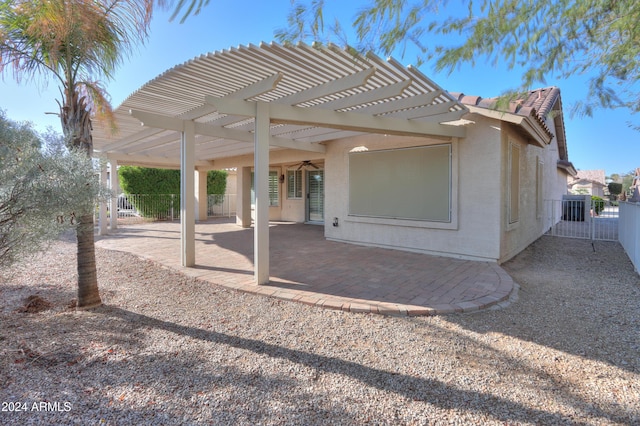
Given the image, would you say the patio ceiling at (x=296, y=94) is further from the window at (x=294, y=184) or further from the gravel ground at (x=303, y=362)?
the window at (x=294, y=184)

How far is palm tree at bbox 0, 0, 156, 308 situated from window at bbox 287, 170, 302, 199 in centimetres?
1081

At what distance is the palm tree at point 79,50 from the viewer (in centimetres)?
381

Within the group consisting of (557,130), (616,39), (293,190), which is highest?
(557,130)

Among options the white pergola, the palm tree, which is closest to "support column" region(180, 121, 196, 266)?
the white pergola

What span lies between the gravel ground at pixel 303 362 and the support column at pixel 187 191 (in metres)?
1.55

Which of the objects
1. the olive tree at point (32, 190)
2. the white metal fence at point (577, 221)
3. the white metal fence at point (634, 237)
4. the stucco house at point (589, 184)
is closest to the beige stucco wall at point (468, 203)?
the white metal fence at point (634, 237)

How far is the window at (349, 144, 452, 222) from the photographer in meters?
7.50

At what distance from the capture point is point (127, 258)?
289 inches

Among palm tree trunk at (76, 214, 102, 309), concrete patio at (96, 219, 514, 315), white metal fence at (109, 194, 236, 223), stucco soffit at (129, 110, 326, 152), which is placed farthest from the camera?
white metal fence at (109, 194, 236, 223)

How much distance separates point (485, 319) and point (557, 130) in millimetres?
15250

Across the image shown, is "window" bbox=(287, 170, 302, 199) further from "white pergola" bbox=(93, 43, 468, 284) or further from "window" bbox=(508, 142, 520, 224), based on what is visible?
"window" bbox=(508, 142, 520, 224)

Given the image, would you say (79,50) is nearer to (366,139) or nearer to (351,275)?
(351,275)

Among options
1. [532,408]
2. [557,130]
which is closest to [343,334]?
[532,408]

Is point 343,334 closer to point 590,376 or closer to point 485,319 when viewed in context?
point 485,319
